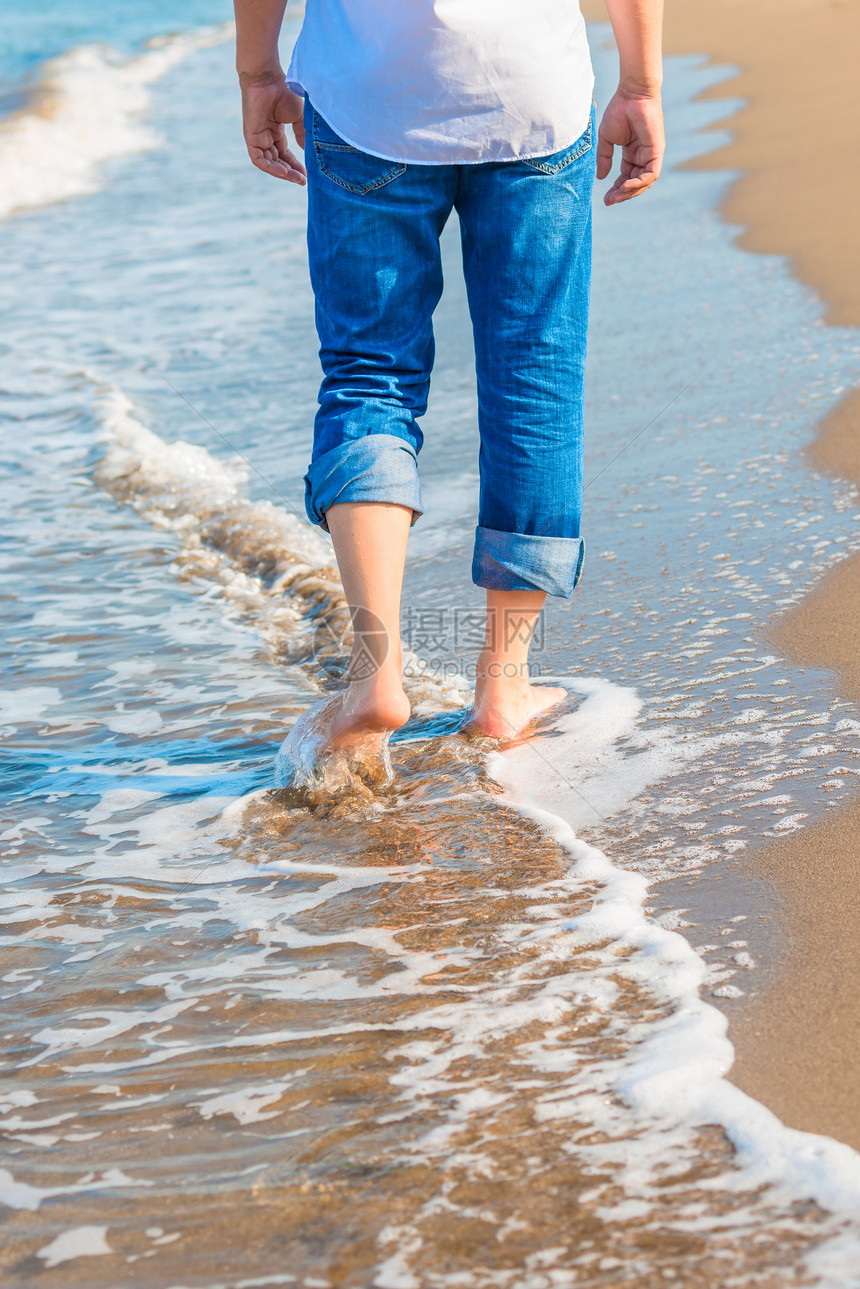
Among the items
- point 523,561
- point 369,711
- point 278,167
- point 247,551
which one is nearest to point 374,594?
point 369,711

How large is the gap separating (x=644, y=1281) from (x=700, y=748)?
3.73 ft

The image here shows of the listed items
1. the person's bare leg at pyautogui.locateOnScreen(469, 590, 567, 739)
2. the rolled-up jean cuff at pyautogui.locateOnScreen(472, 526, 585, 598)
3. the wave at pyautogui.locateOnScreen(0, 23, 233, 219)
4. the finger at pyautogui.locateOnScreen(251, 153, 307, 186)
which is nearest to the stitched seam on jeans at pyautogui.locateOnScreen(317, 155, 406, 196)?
the finger at pyautogui.locateOnScreen(251, 153, 307, 186)

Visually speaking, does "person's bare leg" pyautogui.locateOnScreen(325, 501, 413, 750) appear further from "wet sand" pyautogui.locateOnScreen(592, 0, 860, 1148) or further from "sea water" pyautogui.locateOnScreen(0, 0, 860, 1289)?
"wet sand" pyautogui.locateOnScreen(592, 0, 860, 1148)

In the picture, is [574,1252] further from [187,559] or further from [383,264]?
[187,559]

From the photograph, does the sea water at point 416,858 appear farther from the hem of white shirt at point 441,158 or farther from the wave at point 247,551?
the hem of white shirt at point 441,158

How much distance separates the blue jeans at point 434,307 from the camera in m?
1.91

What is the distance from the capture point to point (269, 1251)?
4.02 feet

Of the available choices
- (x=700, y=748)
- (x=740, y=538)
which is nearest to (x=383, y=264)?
(x=700, y=748)

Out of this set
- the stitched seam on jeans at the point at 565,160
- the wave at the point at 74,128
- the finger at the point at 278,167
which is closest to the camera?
the stitched seam on jeans at the point at 565,160

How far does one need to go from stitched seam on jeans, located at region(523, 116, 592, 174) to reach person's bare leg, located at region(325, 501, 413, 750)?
0.57m

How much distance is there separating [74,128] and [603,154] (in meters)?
12.0

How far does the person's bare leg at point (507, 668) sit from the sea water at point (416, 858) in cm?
7

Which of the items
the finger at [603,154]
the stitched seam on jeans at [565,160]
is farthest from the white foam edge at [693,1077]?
the finger at [603,154]

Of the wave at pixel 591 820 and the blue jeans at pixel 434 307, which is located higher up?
the blue jeans at pixel 434 307
